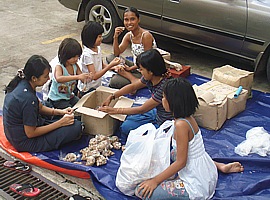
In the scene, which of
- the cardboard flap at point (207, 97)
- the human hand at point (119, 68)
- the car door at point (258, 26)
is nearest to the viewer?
the cardboard flap at point (207, 97)

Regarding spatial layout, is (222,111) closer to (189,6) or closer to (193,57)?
(189,6)

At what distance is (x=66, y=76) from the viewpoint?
13.1 feet

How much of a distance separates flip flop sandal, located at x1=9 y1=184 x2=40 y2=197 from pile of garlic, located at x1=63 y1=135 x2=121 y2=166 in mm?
429

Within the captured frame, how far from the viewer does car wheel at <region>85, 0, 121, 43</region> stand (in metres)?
6.13

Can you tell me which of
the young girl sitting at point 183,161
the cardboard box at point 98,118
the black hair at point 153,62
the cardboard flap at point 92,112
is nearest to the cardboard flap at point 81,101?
the cardboard box at point 98,118

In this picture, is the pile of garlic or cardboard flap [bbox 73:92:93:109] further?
cardboard flap [bbox 73:92:93:109]

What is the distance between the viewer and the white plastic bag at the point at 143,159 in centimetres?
301

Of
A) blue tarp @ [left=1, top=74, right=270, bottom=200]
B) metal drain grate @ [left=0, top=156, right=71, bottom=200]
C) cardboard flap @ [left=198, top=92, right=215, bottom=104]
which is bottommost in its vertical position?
metal drain grate @ [left=0, top=156, right=71, bottom=200]

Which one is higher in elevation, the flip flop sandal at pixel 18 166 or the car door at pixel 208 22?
the car door at pixel 208 22

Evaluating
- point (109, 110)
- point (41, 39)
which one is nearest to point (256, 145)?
point (109, 110)

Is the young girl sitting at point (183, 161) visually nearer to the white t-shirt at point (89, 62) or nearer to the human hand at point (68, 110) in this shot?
the human hand at point (68, 110)

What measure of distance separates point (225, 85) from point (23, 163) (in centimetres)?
222

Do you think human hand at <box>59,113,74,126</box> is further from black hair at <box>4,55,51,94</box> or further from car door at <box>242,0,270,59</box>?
car door at <box>242,0,270,59</box>

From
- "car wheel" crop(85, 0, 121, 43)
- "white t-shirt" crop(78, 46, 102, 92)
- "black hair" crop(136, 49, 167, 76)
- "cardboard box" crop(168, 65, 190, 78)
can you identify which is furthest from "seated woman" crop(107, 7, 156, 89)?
"car wheel" crop(85, 0, 121, 43)
